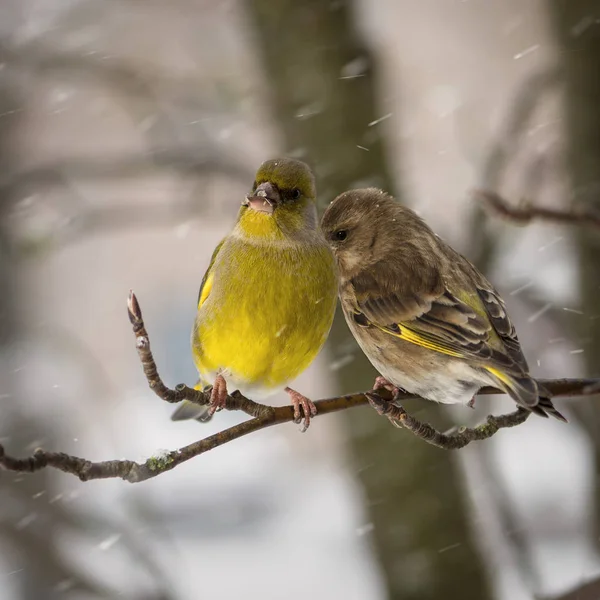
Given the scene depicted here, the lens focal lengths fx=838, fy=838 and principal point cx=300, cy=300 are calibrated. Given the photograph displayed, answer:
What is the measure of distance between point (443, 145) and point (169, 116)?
3.27 m

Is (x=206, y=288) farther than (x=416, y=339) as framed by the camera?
No

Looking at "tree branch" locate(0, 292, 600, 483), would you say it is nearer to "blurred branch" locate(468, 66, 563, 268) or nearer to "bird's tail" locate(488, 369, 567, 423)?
"bird's tail" locate(488, 369, 567, 423)

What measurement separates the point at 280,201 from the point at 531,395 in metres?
0.76

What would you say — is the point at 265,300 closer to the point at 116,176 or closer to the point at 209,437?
the point at 209,437

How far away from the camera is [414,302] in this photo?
2.65 m

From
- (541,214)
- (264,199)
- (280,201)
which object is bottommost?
(541,214)

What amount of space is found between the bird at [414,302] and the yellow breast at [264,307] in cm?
30

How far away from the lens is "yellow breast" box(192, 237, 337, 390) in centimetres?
224

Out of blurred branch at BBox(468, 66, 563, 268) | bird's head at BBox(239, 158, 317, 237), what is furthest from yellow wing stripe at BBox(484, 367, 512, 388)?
blurred branch at BBox(468, 66, 563, 268)

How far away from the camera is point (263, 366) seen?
2.30 metres

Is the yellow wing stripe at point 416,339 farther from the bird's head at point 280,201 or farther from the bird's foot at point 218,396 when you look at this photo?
the bird's foot at point 218,396

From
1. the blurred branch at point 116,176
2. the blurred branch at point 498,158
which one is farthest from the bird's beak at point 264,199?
the blurred branch at point 498,158

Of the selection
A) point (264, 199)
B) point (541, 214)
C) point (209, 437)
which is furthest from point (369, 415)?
point (264, 199)

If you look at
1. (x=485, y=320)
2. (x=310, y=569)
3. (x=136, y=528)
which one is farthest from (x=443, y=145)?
(x=485, y=320)
